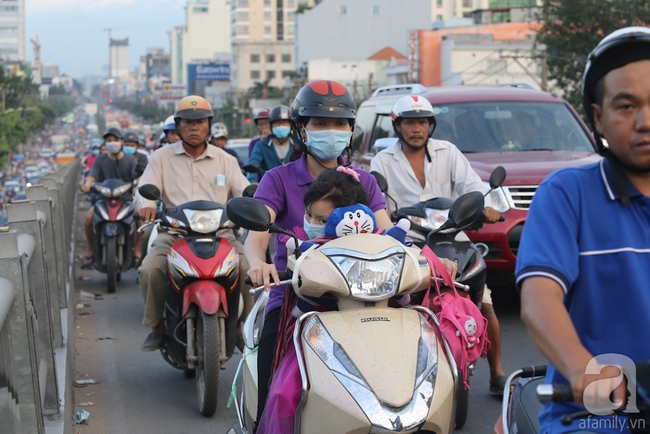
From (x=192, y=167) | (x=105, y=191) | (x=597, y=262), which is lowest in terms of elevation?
(x=105, y=191)

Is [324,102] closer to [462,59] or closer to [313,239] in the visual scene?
[313,239]

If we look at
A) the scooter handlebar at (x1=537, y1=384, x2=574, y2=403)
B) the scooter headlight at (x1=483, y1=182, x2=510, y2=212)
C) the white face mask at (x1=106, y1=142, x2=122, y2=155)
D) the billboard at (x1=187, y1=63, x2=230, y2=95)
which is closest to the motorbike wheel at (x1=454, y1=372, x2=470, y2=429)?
the scooter headlight at (x1=483, y1=182, x2=510, y2=212)

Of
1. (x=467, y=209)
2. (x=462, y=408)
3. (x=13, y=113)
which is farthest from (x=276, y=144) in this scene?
(x=13, y=113)

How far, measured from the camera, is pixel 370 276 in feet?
11.5

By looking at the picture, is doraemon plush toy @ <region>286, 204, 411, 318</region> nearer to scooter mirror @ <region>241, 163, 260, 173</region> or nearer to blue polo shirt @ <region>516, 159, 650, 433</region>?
blue polo shirt @ <region>516, 159, 650, 433</region>

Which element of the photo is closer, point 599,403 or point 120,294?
point 599,403

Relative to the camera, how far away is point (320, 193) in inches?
160

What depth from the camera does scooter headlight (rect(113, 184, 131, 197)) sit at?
12.1 m

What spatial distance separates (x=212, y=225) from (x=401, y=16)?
85692mm

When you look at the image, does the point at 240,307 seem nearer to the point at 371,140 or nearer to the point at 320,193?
the point at 320,193

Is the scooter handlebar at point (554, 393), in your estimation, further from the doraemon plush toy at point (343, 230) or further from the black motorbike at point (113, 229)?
the black motorbike at point (113, 229)

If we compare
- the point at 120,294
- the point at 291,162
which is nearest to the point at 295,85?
the point at 120,294

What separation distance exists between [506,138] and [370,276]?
671 cm

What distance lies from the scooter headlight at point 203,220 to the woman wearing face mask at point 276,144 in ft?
15.0
